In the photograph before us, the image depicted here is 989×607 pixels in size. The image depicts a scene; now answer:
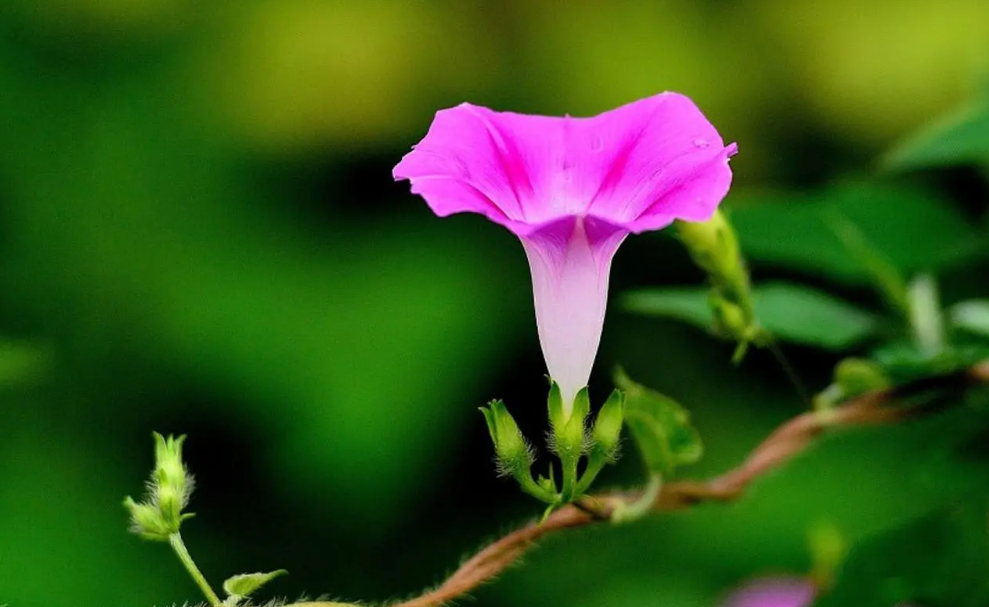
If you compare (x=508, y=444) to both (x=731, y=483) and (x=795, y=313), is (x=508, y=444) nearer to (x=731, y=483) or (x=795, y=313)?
(x=731, y=483)

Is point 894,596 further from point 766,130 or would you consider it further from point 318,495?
point 766,130

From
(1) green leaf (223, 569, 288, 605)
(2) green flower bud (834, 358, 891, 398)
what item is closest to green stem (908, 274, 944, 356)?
(2) green flower bud (834, 358, 891, 398)

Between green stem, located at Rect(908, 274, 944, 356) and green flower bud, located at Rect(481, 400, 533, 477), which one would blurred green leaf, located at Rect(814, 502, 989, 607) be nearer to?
green stem, located at Rect(908, 274, 944, 356)

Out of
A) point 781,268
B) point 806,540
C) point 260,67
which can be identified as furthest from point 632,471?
point 260,67

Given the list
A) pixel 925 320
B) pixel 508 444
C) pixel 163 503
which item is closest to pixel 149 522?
pixel 163 503

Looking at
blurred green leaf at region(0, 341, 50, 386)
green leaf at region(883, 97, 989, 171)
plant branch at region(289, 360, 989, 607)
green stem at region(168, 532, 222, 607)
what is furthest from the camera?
green leaf at region(883, 97, 989, 171)
